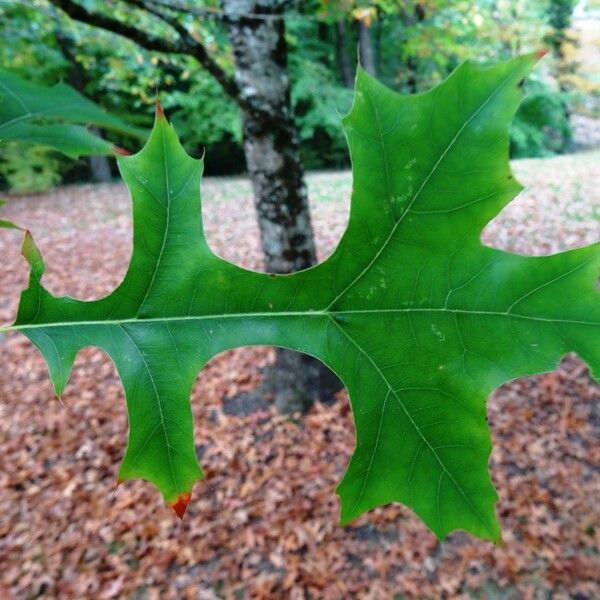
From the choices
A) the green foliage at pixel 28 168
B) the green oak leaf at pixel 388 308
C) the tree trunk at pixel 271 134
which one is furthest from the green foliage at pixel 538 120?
the green oak leaf at pixel 388 308

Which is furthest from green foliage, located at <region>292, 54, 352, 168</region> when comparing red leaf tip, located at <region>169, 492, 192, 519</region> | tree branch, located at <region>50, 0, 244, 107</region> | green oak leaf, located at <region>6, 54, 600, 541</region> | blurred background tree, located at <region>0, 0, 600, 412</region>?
red leaf tip, located at <region>169, 492, 192, 519</region>

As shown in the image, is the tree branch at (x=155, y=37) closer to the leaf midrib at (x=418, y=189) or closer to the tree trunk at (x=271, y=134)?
the tree trunk at (x=271, y=134)

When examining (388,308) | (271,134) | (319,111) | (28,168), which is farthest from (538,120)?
(388,308)

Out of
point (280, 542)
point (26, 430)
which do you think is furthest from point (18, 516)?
point (280, 542)

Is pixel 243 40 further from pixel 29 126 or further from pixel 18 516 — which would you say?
pixel 18 516

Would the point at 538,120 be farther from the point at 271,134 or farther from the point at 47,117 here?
the point at 47,117

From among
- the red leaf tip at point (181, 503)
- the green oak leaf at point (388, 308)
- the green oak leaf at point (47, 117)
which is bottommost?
the red leaf tip at point (181, 503)

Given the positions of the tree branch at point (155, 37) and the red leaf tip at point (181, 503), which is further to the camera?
the tree branch at point (155, 37)

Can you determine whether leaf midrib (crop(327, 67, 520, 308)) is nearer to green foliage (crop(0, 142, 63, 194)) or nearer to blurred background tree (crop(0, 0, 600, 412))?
blurred background tree (crop(0, 0, 600, 412))
